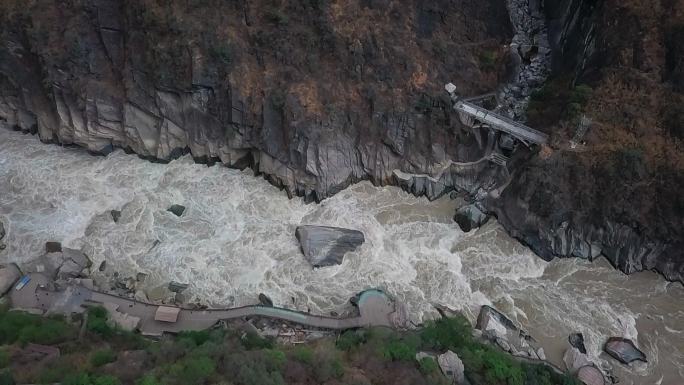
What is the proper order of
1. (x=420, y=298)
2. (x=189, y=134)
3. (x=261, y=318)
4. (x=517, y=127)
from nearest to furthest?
(x=261, y=318) → (x=420, y=298) → (x=517, y=127) → (x=189, y=134)

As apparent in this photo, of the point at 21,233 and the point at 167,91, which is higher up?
the point at 167,91

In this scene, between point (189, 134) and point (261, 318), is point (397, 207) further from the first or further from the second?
point (189, 134)

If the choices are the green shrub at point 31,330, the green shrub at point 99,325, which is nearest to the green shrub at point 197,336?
the green shrub at point 99,325

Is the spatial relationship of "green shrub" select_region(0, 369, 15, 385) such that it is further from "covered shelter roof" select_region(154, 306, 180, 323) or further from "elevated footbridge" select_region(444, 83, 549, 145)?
"elevated footbridge" select_region(444, 83, 549, 145)

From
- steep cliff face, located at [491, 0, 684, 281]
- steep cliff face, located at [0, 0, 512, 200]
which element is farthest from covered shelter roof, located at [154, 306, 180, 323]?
steep cliff face, located at [491, 0, 684, 281]

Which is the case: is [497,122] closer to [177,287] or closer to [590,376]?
[590,376]

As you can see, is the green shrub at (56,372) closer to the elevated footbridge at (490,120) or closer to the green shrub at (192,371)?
the green shrub at (192,371)

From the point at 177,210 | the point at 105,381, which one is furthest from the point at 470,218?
the point at 105,381

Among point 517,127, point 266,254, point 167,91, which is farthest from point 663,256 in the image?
point 167,91
